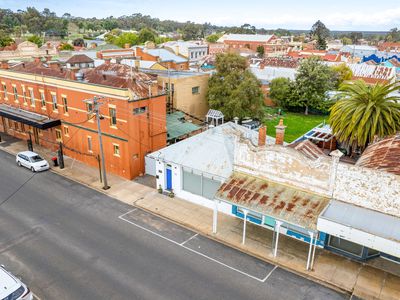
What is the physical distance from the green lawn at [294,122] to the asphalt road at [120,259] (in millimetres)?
23758

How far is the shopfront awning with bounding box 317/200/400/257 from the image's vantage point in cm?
1548

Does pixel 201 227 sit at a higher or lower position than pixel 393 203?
lower

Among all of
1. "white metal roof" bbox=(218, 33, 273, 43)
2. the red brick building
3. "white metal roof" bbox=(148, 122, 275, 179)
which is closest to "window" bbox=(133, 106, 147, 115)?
the red brick building

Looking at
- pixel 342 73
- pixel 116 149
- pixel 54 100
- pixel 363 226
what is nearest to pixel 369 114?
pixel 363 226

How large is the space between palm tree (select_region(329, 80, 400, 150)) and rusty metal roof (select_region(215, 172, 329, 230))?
33.6 ft

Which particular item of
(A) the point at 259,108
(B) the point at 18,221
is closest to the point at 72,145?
(B) the point at 18,221

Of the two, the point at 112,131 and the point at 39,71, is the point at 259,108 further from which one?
the point at 39,71

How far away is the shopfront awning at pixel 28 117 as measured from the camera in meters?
33.0

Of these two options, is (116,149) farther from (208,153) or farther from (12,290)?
(12,290)

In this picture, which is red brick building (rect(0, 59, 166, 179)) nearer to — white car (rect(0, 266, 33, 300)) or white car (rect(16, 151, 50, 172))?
white car (rect(16, 151, 50, 172))

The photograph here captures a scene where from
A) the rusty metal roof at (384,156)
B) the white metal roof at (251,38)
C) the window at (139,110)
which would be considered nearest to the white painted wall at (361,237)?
the rusty metal roof at (384,156)

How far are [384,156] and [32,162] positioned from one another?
28.2 meters

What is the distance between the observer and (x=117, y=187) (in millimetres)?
27984

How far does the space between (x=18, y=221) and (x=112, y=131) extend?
10.0 meters
